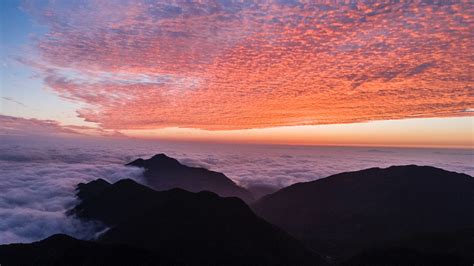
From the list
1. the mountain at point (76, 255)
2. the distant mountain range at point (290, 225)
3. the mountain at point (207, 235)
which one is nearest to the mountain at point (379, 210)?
the distant mountain range at point (290, 225)

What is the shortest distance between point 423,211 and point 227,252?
8454cm

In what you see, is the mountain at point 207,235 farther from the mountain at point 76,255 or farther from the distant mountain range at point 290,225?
the mountain at point 76,255

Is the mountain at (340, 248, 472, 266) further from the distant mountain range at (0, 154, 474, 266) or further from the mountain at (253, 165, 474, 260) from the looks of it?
the mountain at (253, 165, 474, 260)

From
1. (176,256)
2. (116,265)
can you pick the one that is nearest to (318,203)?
(176,256)

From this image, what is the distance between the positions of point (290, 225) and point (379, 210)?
3595 cm

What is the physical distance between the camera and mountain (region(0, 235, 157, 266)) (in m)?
51.5

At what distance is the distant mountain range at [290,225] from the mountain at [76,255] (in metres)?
0.21

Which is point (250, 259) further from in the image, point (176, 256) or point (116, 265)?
point (116, 265)

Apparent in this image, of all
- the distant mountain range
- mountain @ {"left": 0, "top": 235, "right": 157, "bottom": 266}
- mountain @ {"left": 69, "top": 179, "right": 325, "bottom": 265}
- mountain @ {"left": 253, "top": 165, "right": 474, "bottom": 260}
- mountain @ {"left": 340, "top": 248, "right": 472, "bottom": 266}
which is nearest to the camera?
mountain @ {"left": 0, "top": 235, "right": 157, "bottom": 266}

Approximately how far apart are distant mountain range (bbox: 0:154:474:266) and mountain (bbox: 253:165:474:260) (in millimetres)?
331

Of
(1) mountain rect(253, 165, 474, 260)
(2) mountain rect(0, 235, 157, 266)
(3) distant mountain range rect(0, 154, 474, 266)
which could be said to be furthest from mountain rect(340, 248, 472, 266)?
(2) mountain rect(0, 235, 157, 266)

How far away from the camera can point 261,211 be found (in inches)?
5512

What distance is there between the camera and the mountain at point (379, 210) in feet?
281

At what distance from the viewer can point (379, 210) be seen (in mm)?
115625
